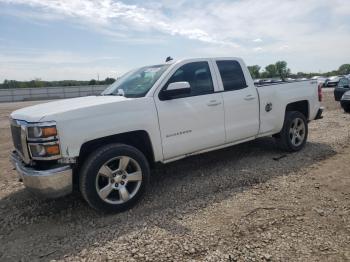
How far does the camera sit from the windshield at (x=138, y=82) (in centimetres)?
461

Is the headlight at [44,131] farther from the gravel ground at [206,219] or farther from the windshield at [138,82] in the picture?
the windshield at [138,82]

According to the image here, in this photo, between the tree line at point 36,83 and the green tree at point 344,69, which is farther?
the green tree at point 344,69

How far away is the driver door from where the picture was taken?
450cm

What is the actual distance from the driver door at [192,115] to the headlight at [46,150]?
55.0 inches

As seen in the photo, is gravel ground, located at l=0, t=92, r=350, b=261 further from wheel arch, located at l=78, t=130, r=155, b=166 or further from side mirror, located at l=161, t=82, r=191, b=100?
side mirror, located at l=161, t=82, r=191, b=100

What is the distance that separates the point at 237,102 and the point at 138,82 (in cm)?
163

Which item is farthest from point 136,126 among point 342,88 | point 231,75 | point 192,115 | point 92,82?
point 92,82

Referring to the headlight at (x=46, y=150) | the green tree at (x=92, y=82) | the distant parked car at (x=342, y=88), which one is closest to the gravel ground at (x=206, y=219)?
the headlight at (x=46, y=150)

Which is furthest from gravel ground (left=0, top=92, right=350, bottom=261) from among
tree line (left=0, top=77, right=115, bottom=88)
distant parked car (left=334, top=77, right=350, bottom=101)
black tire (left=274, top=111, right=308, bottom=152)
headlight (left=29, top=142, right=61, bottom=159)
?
tree line (left=0, top=77, right=115, bottom=88)

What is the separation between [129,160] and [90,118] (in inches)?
28.8

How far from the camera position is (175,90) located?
4.34m

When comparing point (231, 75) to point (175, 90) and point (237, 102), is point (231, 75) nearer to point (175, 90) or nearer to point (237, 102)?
point (237, 102)

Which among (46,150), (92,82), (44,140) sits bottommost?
(46,150)

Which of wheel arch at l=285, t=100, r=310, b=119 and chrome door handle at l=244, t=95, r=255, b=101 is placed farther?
wheel arch at l=285, t=100, r=310, b=119
